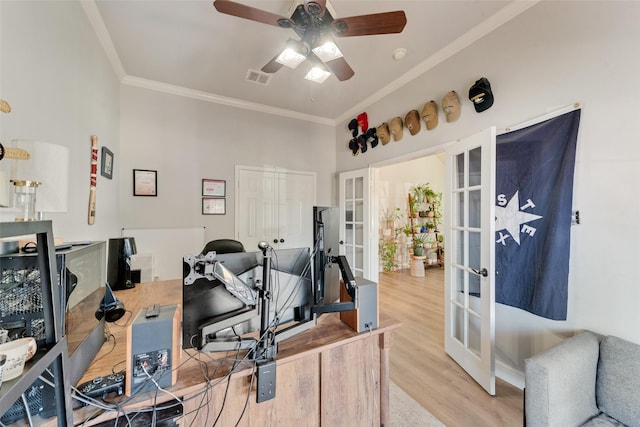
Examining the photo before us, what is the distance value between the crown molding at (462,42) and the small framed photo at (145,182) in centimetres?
302

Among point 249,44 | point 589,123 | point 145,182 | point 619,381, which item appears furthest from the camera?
point 145,182

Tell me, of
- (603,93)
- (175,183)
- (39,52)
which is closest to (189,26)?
(39,52)

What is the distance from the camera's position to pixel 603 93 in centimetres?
153

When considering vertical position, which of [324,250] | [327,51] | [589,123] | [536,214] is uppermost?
[327,51]

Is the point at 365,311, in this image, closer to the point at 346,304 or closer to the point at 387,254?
the point at 346,304

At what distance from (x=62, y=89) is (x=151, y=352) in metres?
1.79

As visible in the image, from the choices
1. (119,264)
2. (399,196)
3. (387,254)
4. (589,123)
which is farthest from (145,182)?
(399,196)

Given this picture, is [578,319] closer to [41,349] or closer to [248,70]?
[41,349]

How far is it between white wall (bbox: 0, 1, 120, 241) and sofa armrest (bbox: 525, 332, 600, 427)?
2.56 m

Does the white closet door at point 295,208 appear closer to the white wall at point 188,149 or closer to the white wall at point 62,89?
the white wall at point 188,149

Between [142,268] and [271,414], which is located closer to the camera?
[271,414]

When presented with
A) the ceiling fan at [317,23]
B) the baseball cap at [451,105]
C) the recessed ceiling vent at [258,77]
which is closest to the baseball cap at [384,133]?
the baseball cap at [451,105]

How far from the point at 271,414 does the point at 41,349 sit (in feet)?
2.80

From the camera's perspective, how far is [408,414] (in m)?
1.71
